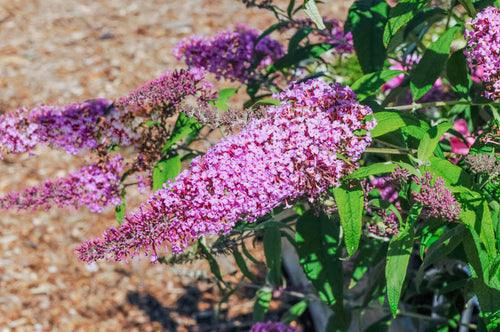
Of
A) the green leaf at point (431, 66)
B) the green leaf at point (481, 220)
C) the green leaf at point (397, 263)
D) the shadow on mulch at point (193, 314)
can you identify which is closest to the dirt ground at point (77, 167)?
the shadow on mulch at point (193, 314)

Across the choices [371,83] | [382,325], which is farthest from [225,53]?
[382,325]

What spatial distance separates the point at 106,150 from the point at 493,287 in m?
1.24

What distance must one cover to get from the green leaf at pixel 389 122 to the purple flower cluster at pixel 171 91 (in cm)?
53

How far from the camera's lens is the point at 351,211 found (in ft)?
4.77

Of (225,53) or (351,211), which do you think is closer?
(351,211)

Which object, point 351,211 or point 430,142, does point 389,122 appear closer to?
point 430,142

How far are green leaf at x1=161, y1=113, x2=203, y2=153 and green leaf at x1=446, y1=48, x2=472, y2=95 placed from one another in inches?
31.0

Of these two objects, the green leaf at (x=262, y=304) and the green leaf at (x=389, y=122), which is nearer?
the green leaf at (x=389, y=122)

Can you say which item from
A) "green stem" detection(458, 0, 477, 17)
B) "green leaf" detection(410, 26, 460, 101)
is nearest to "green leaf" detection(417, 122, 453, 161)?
"green leaf" detection(410, 26, 460, 101)

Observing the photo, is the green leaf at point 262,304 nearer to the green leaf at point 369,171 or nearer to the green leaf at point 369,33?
the green leaf at point 369,33

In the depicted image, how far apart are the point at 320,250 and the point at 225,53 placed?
839 millimetres

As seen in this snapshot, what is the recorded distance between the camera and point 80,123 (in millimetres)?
1937

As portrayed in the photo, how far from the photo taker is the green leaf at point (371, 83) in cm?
172

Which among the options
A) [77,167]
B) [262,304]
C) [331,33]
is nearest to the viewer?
[331,33]
